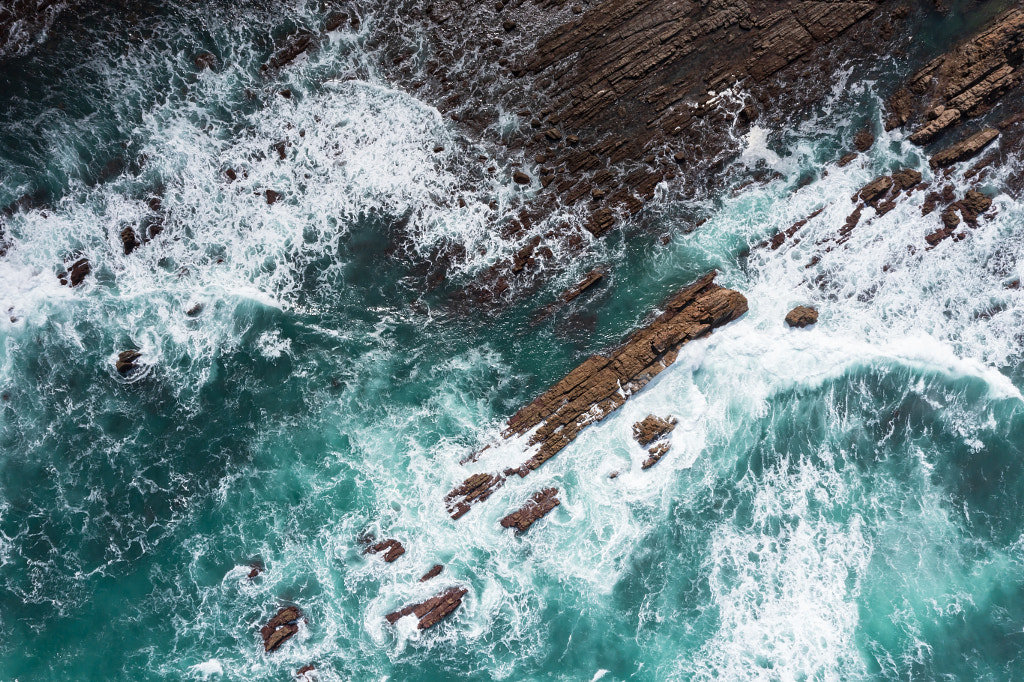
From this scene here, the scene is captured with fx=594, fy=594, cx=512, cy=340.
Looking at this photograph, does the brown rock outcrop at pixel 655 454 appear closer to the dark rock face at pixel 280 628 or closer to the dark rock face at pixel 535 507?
the dark rock face at pixel 535 507

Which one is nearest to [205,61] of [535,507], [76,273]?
[76,273]

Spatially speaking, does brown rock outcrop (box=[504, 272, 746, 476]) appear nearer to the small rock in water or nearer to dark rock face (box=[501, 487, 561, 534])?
dark rock face (box=[501, 487, 561, 534])

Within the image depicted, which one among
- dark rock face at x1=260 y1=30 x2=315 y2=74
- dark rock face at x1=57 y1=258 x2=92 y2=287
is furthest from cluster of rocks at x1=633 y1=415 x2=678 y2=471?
dark rock face at x1=57 y1=258 x2=92 y2=287

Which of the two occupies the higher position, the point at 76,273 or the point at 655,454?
the point at 76,273

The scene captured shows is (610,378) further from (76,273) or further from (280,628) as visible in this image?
(76,273)

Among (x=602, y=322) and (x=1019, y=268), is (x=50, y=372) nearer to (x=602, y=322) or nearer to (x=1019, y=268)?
(x=602, y=322)
